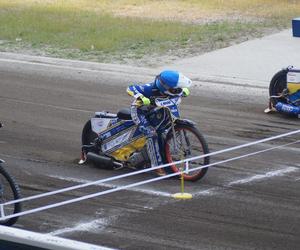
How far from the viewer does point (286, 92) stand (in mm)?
13062

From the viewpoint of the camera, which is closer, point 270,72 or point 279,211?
point 279,211

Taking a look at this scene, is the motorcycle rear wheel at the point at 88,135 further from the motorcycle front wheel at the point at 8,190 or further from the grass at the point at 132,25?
the grass at the point at 132,25

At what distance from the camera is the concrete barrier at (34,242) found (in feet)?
13.9

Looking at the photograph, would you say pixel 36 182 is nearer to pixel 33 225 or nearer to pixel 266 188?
pixel 33 225

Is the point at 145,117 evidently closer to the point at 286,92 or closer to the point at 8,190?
the point at 8,190

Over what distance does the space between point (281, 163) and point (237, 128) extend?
1.93 m

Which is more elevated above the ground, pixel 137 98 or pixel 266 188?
pixel 137 98

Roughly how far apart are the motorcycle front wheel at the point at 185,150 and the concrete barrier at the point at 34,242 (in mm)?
5021

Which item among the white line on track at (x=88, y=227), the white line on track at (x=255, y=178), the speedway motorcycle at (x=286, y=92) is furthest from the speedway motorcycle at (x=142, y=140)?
the speedway motorcycle at (x=286, y=92)

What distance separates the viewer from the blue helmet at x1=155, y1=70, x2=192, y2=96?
943 cm

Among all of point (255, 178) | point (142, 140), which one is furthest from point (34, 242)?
point (255, 178)

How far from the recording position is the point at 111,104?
1380 cm

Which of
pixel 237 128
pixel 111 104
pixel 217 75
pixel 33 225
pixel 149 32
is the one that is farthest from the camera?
pixel 149 32

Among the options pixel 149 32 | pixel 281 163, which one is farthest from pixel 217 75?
pixel 281 163
